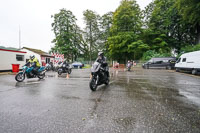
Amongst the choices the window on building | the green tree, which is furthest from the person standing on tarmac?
the green tree

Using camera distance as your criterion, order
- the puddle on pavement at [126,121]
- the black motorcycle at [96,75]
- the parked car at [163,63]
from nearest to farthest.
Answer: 1. the puddle on pavement at [126,121]
2. the black motorcycle at [96,75]
3. the parked car at [163,63]

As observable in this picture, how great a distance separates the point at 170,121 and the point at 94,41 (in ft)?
114

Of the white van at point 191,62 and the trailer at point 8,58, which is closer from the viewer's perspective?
the white van at point 191,62

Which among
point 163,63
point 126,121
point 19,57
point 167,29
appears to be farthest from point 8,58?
point 167,29

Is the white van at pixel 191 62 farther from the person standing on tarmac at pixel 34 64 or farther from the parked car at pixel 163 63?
the person standing on tarmac at pixel 34 64

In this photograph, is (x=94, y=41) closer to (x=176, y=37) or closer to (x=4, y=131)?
(x=176, y=37)

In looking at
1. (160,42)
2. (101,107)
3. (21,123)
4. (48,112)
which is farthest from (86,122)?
(160,42)

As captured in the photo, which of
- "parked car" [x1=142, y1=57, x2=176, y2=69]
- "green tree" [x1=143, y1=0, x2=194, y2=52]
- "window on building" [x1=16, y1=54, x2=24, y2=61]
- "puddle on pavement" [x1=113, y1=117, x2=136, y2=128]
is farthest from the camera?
"green tree" [x1=143, y1=0, x2=194, y2=52]

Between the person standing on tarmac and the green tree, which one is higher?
the green tree

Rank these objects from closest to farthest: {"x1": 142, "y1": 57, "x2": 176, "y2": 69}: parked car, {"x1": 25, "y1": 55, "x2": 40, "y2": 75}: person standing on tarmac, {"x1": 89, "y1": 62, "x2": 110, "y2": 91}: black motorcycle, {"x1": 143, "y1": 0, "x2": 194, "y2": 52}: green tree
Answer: {"x1": 89, "y1": 62, "x2": 110, "y2": 91}: black motorcycle → {"x1": 25, "y1": 55, "x2": 40, "y2": 75}: person standing on tarmac → {"x1": 142, "y1": 57, "x2": 176, "y2": 69}: parked car → {"x1": 143, "y1": 0, "x2": 194, "y2": 52}: green tree

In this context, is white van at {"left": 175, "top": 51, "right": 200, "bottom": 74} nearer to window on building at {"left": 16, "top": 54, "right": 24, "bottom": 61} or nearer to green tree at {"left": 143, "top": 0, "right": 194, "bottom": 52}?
green tree at {"left": 143, "top": 0, "right": 194, "bottom": 52}

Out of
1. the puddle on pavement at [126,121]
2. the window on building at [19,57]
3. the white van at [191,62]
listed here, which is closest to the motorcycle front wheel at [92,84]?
the puddle on pavement at [126,121]

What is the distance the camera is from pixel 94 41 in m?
35.5

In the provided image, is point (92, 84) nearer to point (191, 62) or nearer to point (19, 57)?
point (191, 62)
